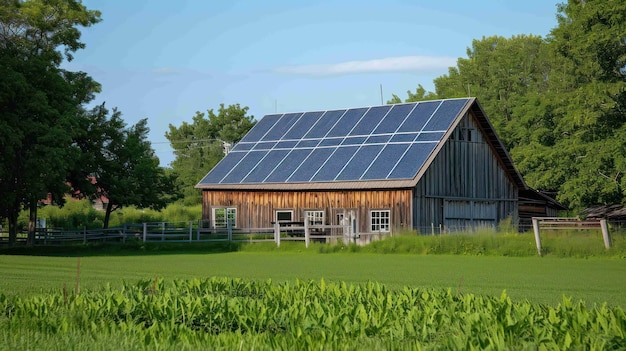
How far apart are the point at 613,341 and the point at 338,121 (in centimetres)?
4354

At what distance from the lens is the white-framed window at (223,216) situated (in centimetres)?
5212

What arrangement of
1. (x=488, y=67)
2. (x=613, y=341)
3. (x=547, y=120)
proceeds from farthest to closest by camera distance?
(x=488, y=67) → (x=547, y=120) → (x=613, y=341)

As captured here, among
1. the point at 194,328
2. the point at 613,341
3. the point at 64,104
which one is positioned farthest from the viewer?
the point at 64,104

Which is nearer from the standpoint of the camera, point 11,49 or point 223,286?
point 223,286

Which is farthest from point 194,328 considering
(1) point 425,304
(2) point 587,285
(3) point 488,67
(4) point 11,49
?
(3) point 488,67

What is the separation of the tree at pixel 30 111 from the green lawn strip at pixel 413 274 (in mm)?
12956

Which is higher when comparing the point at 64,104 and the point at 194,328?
the point at 64,104

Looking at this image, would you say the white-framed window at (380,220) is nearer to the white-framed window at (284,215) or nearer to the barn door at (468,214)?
the barn door at (468,214)

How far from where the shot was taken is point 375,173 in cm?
4578

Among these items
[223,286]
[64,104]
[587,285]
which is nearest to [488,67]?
[64,104]

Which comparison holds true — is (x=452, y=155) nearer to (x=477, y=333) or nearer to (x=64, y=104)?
(x=64, y=104)

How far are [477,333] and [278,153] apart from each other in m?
43.0

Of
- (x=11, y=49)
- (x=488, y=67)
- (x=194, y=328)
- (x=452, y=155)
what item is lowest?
(x=194, y=328)

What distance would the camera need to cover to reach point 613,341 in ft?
29.9
